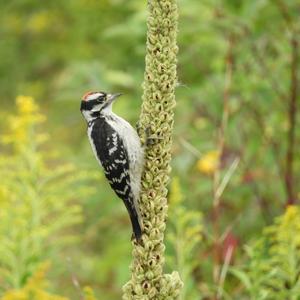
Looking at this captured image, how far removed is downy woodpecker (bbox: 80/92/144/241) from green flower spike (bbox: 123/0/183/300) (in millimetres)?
560

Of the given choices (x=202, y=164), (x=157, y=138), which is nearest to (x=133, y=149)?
(x=157, y=138)

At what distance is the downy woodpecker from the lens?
4730 mm

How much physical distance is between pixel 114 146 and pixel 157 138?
145 cm

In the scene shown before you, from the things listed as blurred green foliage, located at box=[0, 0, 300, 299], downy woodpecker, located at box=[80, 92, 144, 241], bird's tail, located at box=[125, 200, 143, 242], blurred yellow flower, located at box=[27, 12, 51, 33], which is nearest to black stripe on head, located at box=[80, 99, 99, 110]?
downy woodpecker, located at box=[80, 92, 144, 241]

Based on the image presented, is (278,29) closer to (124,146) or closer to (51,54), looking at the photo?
(124,146)

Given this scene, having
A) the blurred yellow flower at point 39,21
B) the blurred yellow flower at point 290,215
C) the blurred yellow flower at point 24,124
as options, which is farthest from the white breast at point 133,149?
the blurred yellow flower at point 39,21

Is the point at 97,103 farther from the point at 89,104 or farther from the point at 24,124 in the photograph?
the point at 24,124

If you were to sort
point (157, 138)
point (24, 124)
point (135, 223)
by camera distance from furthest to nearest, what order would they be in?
1. point (24, 124)
2. point (135, 223)
3. point (157, 138)

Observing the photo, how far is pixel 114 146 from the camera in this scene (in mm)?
5242

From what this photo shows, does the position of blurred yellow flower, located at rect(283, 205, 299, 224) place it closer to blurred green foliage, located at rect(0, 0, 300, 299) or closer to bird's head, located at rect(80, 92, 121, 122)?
blurred green foliage, located at rect(0, 0, 300, 299)

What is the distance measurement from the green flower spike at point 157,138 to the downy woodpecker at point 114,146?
56 centimetres

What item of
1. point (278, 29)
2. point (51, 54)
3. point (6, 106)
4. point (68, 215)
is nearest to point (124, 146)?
point (68, 215)

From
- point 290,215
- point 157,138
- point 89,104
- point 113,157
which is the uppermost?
point 157,138

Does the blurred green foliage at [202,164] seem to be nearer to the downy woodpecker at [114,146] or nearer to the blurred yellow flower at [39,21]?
the downy woodpecker at [114,146]
